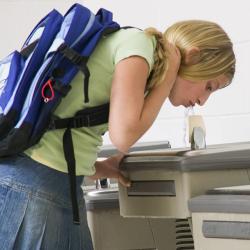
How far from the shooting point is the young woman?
1.58 m

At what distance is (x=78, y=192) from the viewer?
5.67 ft

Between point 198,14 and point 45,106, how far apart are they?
66.8 inches

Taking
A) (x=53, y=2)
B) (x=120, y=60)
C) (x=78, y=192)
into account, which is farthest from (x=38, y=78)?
(x=53, y=2)

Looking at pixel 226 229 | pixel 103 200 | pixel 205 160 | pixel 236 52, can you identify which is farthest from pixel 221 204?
pixel 236 52

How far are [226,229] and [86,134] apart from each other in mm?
396

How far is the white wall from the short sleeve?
1.42m

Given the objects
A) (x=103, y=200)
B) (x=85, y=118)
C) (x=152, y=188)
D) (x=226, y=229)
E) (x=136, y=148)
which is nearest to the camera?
(x=226, y=229)

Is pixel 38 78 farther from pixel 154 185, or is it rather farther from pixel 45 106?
pixel 154 185

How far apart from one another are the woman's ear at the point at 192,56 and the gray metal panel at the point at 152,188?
329 millimetres

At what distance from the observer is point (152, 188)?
1938 millimetres

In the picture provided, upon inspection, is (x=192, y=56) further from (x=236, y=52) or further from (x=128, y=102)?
(x=236, y=52)

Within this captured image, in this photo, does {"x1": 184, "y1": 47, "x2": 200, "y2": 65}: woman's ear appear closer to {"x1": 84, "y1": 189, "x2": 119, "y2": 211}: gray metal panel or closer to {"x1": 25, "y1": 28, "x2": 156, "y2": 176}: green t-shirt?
{"x1": 25, "y1": 28, "x2": 156, "y2": 176}: green t-shirt

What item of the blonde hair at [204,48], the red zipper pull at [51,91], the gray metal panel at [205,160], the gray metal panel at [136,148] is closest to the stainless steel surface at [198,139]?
the gray metal panel at [205,160]

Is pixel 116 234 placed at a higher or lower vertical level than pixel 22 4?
lower
